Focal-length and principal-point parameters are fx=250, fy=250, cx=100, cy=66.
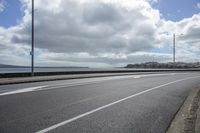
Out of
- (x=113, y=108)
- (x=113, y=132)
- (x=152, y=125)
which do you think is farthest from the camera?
(x=113, y=108)

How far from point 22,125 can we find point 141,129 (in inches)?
121

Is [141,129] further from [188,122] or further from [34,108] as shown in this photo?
[34,108]

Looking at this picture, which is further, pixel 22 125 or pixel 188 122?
pixel 188 122

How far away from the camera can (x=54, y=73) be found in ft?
110

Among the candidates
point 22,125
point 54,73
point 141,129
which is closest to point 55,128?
point 22,125

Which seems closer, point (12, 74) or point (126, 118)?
point (126, 118)

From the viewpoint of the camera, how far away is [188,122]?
7.29 m

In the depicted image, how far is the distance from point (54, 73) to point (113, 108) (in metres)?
25.4

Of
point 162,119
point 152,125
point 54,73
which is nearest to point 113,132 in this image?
point 152,125

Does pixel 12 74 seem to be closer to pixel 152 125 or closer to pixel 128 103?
pixel 128 103

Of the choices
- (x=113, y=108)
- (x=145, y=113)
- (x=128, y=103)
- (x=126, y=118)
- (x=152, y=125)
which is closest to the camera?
(x=152, y=125)

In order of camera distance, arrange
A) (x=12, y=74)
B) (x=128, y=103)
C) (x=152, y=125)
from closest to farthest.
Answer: (x=152, y=125)
(x=128, y=103)
(x=12, y=74)

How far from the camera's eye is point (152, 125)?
6926 millimetres

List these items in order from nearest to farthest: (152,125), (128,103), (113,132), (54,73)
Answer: (113,132) → (152,125) → (128,103) → (54,73)
